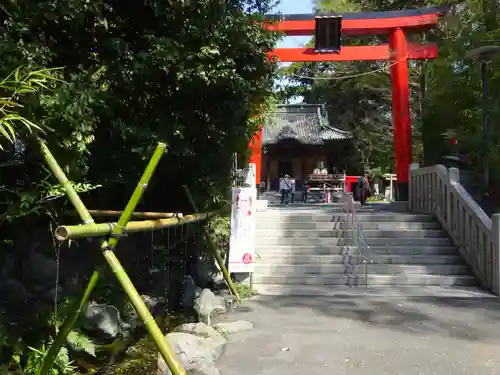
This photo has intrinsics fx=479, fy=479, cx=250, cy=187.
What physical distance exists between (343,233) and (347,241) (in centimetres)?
29

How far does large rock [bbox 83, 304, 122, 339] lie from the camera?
205 inches

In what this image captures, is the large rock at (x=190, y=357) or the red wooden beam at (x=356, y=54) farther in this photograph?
the red wooden beam at (x=356, y=54)

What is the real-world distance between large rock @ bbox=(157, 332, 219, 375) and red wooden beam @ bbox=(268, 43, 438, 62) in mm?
11290

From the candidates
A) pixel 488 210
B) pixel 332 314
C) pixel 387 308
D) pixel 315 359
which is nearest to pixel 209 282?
pixel 332 314

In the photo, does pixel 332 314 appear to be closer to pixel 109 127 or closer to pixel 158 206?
pixel 158 206

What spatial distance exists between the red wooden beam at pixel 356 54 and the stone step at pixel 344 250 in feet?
22.7

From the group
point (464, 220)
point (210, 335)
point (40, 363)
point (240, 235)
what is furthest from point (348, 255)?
point (40, 363)

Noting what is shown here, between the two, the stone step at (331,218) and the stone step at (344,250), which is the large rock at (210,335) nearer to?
the stone step at (344,250)

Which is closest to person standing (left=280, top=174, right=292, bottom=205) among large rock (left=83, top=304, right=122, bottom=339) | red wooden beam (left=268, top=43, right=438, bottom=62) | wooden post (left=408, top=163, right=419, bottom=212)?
red wooden beam (left=268, top=43, right=438, bottom=62)

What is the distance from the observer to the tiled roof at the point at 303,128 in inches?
→ 1115

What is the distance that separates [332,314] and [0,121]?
4.91m

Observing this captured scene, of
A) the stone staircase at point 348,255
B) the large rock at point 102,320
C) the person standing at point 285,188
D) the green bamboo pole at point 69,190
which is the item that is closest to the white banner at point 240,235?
the stone staircase at point 348,255

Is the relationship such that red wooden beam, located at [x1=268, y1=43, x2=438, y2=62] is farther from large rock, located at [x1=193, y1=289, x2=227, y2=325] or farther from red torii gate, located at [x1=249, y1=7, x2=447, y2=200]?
large rock, located at [x1=193, y1=289, x2=227, y2=325]

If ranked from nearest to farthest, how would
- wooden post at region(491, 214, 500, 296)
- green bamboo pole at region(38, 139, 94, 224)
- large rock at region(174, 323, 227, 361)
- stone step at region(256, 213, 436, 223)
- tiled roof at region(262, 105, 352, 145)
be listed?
green bamboo pole at region(38, 139, 94, 224) → large rock at region(174, 323, 227, 361) → wooden post at region(491, 214, 500, 296) → stone step at region(256, 213, 436, 223) → tiled roof at region(262, 105, 352, 145)
